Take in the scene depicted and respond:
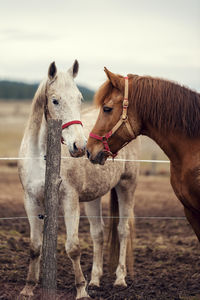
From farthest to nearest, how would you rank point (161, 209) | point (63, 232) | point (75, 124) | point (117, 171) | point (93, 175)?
1. point (161, 209)
2. point (63, 232)
3. point (117, 171)
4. point (93, 175)
5. point (75, 124)

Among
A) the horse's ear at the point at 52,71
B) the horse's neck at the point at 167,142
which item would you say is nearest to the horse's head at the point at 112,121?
the horse's neck at the point at 167,142

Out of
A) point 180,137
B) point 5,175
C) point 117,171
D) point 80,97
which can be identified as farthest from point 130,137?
point 5,175

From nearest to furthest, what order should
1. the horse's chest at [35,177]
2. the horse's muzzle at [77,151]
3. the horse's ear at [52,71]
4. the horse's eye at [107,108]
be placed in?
the horse's eye at [107,108] < the horse's muzzle at [77,151] < the horse's ear at [52,71] < the horse's chest at [35,177]

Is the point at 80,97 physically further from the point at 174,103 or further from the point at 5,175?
the point at 5,175

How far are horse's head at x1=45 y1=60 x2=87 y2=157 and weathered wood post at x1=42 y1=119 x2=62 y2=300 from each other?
0.35 meters

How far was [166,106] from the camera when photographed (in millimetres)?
3936

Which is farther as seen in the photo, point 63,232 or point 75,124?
point 63,232

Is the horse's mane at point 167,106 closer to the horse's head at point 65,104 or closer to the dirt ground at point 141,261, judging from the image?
the horse's head at point 65,104

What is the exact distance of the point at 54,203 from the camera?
3.90m

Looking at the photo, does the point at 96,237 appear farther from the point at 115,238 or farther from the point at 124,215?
the point at 124,215

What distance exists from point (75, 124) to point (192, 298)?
227cm

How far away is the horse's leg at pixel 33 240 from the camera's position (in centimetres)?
468

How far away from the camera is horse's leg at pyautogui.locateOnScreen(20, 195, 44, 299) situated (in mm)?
4680

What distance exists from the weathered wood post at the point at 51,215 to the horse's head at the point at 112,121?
0.36 m
